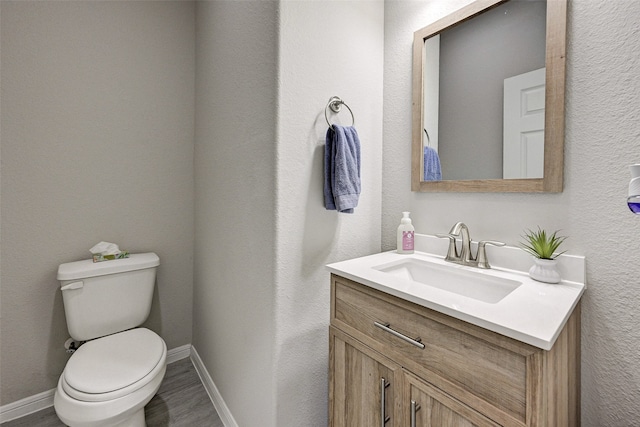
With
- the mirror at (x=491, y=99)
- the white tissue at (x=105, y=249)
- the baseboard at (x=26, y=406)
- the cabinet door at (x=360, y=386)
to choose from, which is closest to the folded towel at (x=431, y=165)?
the mirror at (x=491, y=99)

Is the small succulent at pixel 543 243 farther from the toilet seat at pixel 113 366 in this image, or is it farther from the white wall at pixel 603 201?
the toilet seat at pixel 113 366

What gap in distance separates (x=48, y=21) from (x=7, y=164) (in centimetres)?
79

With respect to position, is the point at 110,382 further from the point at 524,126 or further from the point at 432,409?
the point at 524,126

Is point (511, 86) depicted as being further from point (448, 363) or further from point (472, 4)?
point (448, 363)

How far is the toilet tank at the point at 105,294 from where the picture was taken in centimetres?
146

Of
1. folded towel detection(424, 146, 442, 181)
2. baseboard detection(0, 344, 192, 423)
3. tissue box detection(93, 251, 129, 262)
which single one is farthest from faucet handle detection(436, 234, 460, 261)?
baseboard detection(0, 344, 192, 423)

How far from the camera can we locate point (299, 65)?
1.12 metres

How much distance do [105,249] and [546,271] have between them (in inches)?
82.4

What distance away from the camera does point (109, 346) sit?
4.62ft

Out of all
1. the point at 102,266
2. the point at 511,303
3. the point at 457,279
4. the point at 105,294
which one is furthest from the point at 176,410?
the point at 511,303

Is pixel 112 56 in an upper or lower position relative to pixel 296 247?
upper

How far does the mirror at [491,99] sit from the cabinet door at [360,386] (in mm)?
749

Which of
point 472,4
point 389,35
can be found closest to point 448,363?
point 472,4

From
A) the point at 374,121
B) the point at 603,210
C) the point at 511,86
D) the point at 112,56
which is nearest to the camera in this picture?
the point at 603,210
